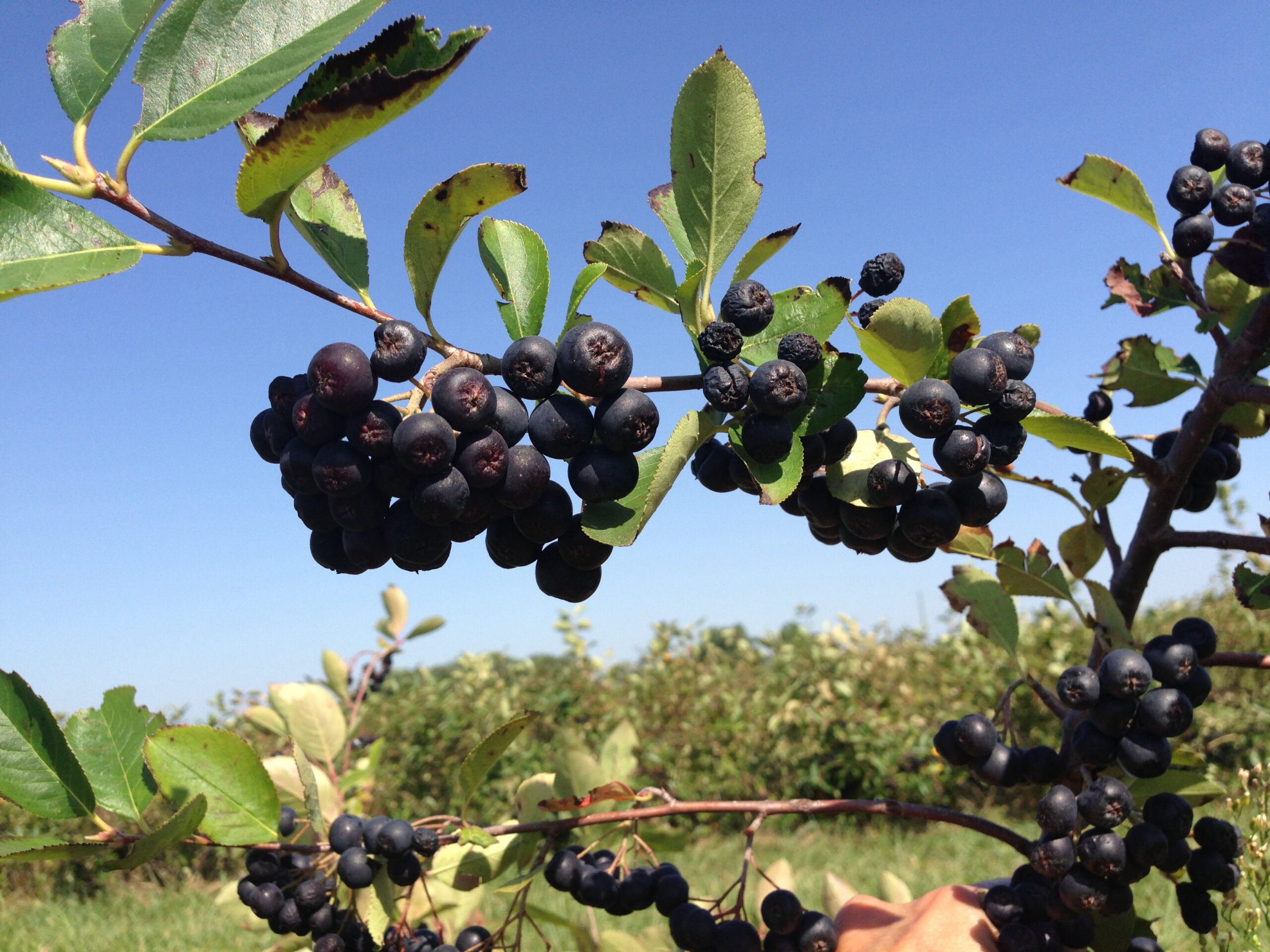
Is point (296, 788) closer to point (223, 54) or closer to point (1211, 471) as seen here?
point (223, 54)

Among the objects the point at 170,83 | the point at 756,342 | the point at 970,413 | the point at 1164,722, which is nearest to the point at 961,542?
the point at 1164,722

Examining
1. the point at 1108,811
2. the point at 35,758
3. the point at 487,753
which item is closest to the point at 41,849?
the point at 35,758

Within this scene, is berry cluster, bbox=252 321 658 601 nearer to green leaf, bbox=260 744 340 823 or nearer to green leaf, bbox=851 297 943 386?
green leaf, bbox=851 297 943 386

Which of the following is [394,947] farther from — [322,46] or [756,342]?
[322,46]

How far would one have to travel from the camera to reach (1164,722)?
4.67ft

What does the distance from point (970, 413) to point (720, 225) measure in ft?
1.46

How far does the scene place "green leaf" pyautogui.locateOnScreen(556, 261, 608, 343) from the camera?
42.6 inches

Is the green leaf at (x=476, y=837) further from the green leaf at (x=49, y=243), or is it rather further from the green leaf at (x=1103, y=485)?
the green leaf at (x=1103, y=485)

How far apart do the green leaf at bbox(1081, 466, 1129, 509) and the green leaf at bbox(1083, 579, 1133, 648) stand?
224mm

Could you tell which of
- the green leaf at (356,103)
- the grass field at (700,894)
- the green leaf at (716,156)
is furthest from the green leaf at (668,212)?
the grass field at (700,894)

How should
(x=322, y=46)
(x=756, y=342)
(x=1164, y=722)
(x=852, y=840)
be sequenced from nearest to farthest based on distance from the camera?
(x=322, y=46) < (x=756, y=342) < (x=1164, y=722) < (x=852, y=840)

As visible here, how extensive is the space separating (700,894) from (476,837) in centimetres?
421

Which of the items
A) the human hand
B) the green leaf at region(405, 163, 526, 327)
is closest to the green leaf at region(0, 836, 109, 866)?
the green leaf at region(405, 163, 526, 327)

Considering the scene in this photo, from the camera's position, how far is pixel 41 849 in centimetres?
120
